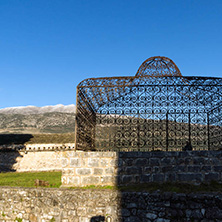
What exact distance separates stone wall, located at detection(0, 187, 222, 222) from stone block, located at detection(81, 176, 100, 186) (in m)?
0.63

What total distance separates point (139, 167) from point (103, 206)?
1.40 meters

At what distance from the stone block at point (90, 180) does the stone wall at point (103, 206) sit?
2.05 ft

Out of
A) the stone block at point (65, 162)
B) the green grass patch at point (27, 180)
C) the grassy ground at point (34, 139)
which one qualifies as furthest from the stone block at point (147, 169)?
the grassy ground at point (34, 139)

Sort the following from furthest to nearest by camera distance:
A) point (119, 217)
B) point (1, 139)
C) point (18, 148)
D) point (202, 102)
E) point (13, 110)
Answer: point (13, 110), point (1, 139), point (18, 148), point (202, 102), point (119, 217)

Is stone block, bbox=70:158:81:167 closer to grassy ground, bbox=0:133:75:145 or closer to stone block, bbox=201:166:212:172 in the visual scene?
stone block, bbox=201:166:212:172

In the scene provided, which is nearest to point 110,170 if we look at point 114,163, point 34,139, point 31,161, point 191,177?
point 114,163

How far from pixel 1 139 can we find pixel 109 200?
66.4ft

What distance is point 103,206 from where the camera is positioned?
572 cm

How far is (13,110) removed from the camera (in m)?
130

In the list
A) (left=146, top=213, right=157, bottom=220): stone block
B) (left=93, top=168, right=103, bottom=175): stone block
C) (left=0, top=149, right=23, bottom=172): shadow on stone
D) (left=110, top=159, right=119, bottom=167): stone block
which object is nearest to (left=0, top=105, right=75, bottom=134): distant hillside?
(left=0, top=149, right=23, bottom=172): shadow on stone

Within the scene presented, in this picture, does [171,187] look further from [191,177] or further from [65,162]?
[65,162]

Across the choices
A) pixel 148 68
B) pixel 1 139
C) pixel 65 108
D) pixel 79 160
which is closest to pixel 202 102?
pixel 148 68

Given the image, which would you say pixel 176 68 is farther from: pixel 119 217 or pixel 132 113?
pixel 119 217

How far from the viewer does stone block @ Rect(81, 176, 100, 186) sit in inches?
256
